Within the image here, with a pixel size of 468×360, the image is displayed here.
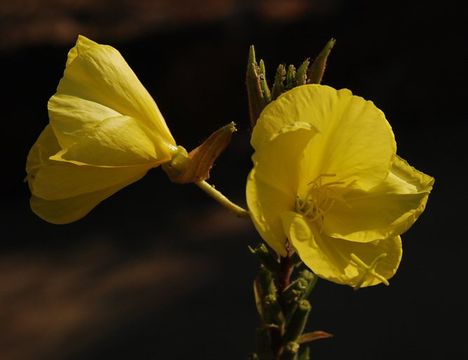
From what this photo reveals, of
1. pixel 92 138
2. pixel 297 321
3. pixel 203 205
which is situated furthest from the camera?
pixel 203 205

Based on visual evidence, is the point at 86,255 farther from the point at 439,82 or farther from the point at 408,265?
the point at 439,82

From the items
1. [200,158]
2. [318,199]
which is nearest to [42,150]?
[200,158]

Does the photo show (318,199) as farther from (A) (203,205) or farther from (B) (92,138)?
(A) (203,205)

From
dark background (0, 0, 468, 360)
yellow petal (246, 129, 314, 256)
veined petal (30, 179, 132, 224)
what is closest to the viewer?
yellow petal (246, 129, 314, 256)

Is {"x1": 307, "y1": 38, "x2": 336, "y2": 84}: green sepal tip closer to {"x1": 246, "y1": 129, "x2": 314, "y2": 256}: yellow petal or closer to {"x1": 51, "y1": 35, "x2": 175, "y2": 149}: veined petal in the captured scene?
{"x1": 246, "y1": 129, "x2": 314, "y2": 256}: yellow petal

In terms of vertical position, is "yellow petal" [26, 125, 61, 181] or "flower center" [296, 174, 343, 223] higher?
"yellow petal" [26, 125, 61, 181]

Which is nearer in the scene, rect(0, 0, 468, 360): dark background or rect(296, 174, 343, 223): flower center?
rect(296, 174, 343, 223): flower center

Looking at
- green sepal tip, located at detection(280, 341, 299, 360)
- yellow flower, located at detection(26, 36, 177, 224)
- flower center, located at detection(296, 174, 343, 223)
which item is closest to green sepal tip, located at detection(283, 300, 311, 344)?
green sepal tip, located at detection(280, 341, 299, 360)
